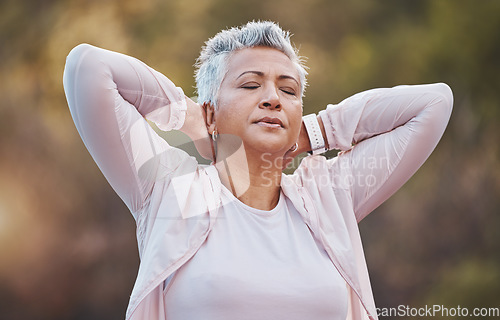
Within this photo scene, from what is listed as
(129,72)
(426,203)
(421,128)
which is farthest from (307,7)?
(129,72)

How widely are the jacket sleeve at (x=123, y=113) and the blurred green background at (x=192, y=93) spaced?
1.86 m

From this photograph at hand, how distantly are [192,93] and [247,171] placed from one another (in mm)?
1840

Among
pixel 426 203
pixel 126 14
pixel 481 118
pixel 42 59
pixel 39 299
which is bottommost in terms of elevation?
pixel 39 299

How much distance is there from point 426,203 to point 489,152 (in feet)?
1.50

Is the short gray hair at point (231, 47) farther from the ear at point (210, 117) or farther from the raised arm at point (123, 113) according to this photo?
the raised arm at point (123, 113)

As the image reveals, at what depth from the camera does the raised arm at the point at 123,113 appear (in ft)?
3.09

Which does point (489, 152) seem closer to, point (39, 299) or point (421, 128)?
point (421, 128)

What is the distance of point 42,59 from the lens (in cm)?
295

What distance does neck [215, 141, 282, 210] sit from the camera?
113 centimetres

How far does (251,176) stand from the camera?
1149mm
